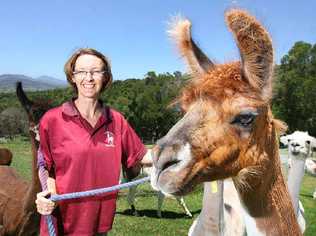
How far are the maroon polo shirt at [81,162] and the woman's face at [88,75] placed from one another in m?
0.15

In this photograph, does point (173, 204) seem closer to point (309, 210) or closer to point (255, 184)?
point (309, 210)

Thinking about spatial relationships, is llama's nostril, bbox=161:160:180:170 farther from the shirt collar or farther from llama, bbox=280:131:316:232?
llama, bbox=280:131:316:232

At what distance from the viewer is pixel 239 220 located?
380cm

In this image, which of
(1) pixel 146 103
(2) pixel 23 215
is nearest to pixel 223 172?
(2) pixel 23 215

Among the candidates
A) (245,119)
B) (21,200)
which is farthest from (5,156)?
(245,119)

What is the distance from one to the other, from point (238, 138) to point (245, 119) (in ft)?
0.34

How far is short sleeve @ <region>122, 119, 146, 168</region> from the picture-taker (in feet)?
11.4

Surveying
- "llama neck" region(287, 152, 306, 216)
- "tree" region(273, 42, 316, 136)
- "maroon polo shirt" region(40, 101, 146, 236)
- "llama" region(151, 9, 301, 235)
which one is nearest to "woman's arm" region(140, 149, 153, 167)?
"maroon polo shirt" region(40, 101, 146, 236)

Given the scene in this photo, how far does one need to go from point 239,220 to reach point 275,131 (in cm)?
131

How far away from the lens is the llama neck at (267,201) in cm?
262

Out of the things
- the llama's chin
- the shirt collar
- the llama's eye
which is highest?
the llama's eye

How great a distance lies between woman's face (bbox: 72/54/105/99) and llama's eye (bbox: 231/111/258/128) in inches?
45.6

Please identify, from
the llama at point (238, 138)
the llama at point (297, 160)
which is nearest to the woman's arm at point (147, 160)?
the llama at point (238, 138)

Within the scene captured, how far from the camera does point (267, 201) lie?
104 inches
